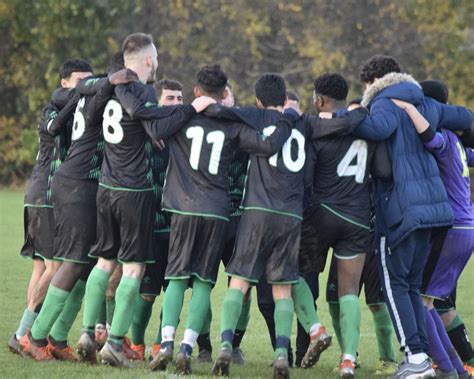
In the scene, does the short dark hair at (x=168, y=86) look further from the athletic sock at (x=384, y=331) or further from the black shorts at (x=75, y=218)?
the athletic sock at (x=384, y=331)

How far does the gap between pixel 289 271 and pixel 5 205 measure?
63.4 feet

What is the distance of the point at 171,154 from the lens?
8.57 meters

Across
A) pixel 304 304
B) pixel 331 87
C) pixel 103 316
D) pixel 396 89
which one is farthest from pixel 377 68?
pixel 103 316

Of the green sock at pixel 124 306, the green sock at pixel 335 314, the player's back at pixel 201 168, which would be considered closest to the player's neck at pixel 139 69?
the player's back at pixel 201 168

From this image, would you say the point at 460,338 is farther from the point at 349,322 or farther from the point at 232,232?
the point at 232,232

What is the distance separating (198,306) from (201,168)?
39.6 inches

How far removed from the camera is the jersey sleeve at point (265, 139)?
27.3ft

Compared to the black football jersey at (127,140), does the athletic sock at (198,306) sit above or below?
below

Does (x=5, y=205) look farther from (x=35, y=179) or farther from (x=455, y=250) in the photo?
(x=455, y=250)

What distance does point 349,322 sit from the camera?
8.70m

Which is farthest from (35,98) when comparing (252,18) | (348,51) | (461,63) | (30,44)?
(461,63)

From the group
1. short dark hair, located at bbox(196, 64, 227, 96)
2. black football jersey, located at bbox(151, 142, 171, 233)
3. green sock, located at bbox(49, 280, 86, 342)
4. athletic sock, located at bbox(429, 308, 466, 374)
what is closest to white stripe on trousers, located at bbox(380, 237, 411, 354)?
athletic sock, located at bbox(429, 308, 466, 374)

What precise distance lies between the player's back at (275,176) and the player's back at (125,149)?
2.69 ft

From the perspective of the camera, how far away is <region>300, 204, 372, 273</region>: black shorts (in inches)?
343
